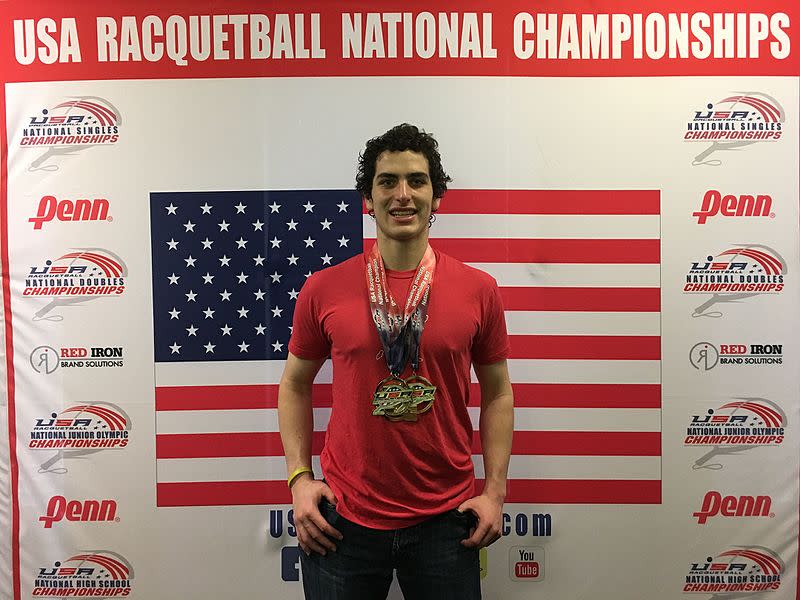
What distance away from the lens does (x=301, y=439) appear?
67.4 inches

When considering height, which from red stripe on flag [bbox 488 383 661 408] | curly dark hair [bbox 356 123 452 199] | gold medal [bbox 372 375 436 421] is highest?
curly dark hair [bbox 356 123 452 199]

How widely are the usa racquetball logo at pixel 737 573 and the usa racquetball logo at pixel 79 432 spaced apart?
205 centimetres

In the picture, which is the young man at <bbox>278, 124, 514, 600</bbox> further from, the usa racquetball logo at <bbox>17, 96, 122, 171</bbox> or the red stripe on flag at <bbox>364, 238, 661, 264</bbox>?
the usa racquetball logo at <bbox>17, 96, 122, 171</bbox>

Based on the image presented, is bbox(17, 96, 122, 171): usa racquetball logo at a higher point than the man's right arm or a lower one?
higher

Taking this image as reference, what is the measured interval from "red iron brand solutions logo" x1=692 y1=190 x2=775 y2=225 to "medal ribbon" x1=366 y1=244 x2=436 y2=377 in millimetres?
1093

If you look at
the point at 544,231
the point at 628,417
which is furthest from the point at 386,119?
the point at 628,417

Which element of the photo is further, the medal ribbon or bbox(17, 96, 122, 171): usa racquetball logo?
bbox(17, 96, 122, 171): usa racquetball logo

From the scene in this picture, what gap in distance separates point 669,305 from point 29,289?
2229 mm

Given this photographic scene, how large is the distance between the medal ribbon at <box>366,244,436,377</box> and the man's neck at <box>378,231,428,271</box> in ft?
0.10

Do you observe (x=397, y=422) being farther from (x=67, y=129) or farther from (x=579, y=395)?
(x=67, y=129)

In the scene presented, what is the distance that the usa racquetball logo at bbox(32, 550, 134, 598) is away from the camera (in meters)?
2.18

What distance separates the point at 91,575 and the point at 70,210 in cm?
128

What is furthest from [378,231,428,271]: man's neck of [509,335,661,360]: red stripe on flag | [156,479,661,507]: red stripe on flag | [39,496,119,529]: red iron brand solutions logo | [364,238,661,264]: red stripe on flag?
[39,496,119,529]: red iron brand solutions logo

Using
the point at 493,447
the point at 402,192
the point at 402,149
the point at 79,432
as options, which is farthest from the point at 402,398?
the point at 79,432
